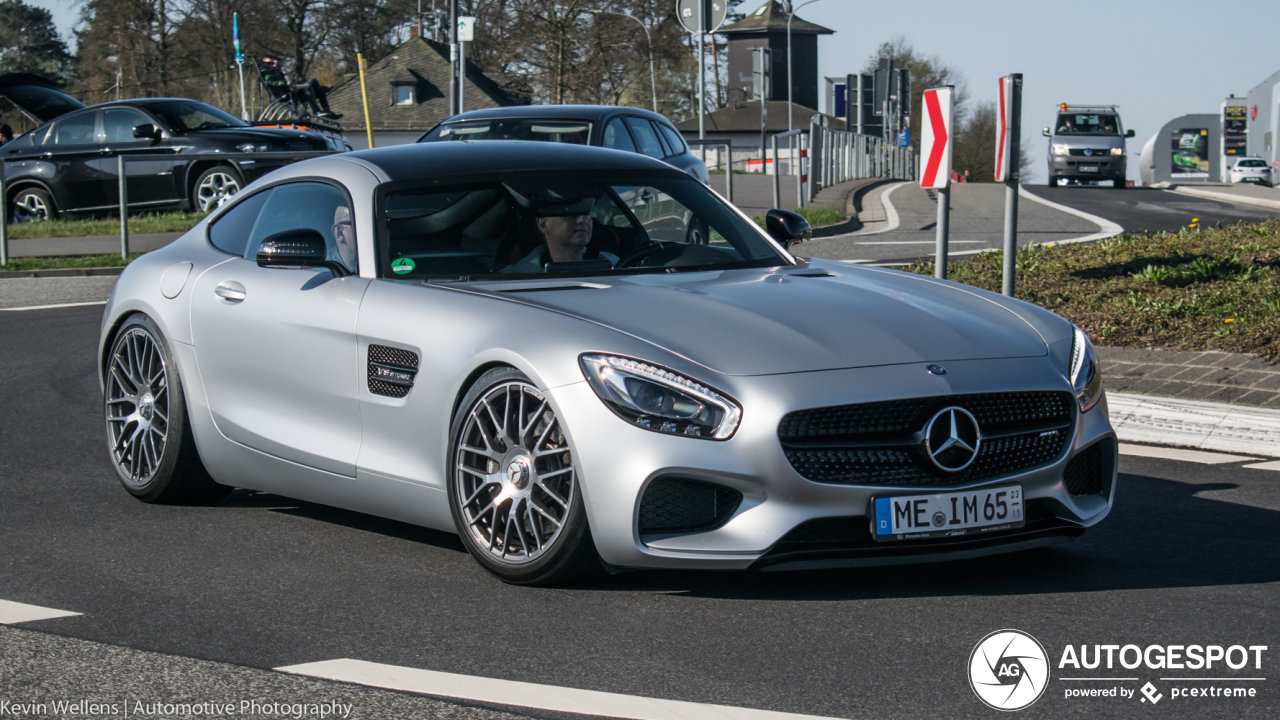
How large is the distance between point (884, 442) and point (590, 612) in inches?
37.6

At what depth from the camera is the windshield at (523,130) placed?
14070mm

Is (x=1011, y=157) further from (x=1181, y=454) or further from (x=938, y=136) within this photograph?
(x=1181, y=454)

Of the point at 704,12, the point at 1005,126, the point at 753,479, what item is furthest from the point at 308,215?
the point at 704,12

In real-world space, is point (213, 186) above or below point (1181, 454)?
above

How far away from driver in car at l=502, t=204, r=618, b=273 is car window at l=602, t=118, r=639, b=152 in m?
8.52

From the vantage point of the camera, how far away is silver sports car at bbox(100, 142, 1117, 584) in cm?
416

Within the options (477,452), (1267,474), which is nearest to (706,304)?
(477,452)

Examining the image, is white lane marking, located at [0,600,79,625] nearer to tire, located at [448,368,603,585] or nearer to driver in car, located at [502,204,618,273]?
tire, located at [448,368,603,585]

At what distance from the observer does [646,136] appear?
14.8 metres

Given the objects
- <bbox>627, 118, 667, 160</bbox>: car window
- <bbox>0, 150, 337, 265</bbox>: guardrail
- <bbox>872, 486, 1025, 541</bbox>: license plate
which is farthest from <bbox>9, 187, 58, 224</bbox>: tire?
<bbox>872, 486, 1025, 541</bbox>: license plate

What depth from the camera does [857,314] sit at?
466cm

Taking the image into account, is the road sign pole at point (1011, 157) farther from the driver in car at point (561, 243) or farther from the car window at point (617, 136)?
the car window at point (617, 136)

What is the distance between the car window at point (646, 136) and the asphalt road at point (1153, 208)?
8.33 meters

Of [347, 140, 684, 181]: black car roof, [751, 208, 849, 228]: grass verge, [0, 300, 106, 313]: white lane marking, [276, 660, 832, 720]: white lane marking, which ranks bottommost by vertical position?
[276, 660, 832, 720]: white lane marking
